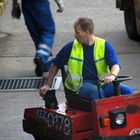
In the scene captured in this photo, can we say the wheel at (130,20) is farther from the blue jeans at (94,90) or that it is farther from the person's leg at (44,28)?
the blue jeans at (94,90)

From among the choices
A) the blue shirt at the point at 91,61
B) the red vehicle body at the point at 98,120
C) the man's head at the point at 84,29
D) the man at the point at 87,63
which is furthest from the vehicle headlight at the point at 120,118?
the man's head at the point at 84,29

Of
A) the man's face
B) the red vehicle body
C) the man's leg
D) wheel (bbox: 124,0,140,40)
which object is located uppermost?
the man's face

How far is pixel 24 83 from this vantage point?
8.88m

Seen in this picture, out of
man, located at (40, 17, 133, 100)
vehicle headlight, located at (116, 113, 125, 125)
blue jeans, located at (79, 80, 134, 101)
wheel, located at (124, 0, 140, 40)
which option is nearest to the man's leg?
wheel, located at (124, 0, 140, 40)

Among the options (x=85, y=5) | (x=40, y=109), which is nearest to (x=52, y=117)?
(x=40, y=109)

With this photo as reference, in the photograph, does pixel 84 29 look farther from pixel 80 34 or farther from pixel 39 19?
pixel 39 19

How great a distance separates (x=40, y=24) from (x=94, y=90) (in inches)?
136

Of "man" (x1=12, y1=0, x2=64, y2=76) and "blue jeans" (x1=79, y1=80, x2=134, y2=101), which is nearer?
"blue jeans" (x1=79, y1=80, x2=134, y2=101)

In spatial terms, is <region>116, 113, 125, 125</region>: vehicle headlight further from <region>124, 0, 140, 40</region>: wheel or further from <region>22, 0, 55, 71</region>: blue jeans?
<region>124, 0, 140, 40</region>: wheel

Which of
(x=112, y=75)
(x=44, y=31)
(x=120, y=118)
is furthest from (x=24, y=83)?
(x=120, y=118)

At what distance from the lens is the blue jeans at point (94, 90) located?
5684mm

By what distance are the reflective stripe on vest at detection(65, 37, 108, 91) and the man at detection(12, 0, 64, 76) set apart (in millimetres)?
3009

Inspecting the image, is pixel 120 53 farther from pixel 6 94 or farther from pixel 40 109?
pixel 40 109

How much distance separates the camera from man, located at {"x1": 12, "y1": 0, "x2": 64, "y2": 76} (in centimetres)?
893
